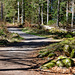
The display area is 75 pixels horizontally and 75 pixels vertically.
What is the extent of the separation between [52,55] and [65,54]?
76cm

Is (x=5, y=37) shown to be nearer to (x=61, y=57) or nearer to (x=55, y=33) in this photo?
(x=55, y=33)

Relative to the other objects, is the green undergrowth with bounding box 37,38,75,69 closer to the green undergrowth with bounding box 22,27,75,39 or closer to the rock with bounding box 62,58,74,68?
the rock with bounding box 62,58,74,68

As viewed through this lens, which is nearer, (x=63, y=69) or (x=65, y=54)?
(x=63, y=69)

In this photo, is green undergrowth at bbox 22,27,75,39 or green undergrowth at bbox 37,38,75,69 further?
green undergrowth at bbox 22,27,75,39

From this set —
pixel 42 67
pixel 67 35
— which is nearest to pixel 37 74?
pixel 42 67

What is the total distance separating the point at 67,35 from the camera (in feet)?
56.9

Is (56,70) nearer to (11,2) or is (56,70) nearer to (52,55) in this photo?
(52,55)

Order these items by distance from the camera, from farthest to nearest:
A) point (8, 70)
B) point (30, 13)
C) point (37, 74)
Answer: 1. point (30, 13)
2. point (8, 70)
3. point (37, 74)

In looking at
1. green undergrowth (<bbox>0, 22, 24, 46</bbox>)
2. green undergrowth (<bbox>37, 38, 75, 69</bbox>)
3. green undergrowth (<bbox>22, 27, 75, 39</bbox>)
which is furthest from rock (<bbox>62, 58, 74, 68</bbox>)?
green undergrowth (<bbox>22, 27, 75, 39</bbox>)

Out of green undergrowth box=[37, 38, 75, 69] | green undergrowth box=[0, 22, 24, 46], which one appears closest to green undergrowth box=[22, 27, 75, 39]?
green undergrowth box=[0, 22, 24, 46]

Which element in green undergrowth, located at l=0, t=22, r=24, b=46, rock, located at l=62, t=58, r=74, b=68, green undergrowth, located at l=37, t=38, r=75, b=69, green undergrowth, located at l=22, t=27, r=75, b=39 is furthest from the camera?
green undergrowth, located at l=22, t=27, r=75, b=39

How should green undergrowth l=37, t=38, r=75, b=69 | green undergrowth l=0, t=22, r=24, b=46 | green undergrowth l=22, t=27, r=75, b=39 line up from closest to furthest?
green undergrowth l=37, t=38, r=75, b=69, green undergrowth l=0, t=22, r=24, b=46, green undergrowth l=22, t=27, r=75, b=39

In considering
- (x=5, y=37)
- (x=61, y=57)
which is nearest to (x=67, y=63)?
(x=61, y=57)

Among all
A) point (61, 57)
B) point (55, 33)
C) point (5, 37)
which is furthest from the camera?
point (55, 33)
